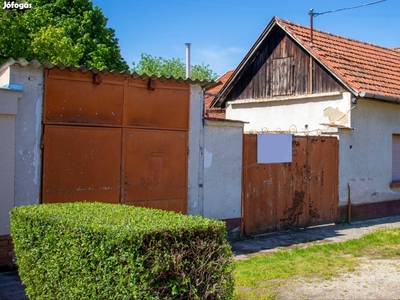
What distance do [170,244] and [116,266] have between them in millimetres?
495

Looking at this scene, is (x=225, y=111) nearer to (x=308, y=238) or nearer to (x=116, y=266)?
(x=308, y=238)

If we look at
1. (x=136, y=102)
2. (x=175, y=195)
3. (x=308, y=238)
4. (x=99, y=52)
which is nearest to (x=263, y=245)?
(x=308, y=238)

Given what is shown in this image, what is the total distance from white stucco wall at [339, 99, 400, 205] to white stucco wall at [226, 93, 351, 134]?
47 cm

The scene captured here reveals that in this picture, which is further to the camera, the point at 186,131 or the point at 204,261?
the point at 186,131

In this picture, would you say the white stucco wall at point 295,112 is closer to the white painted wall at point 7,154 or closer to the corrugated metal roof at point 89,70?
the corrugated metal roof at point 89,70

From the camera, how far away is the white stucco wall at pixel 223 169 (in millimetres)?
9727

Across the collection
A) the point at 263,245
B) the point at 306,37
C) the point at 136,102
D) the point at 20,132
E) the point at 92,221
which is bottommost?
the point at 263,245

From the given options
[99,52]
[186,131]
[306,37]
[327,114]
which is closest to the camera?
[186,131]

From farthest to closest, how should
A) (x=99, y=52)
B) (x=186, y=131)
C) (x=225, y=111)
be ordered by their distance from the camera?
(x=99, y=52) → (x=225, y=111) → (x=186, y=131)

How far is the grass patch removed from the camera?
6520 millimetres

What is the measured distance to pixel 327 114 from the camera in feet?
43.5

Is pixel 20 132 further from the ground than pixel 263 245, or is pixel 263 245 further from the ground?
pixel 20 132

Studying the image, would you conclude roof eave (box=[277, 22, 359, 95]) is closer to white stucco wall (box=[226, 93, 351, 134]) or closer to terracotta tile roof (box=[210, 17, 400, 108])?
terracotta tile roof (box=[210, 17, 400, 108])

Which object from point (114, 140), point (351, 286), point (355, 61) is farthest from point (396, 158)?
point (114, 140)
